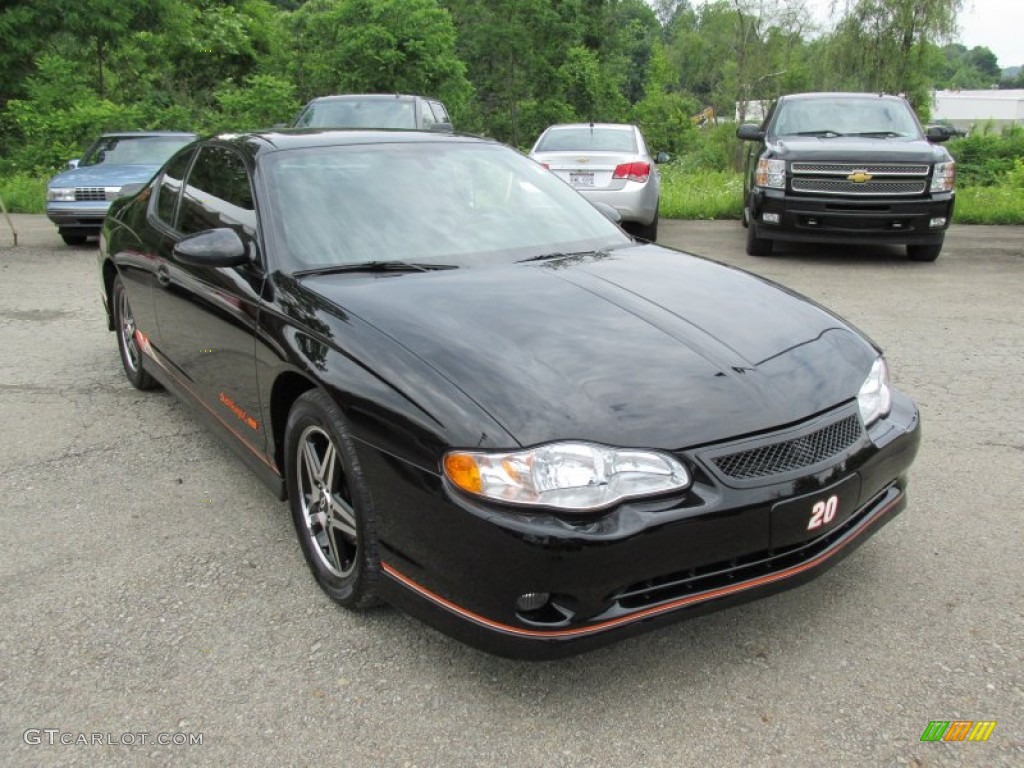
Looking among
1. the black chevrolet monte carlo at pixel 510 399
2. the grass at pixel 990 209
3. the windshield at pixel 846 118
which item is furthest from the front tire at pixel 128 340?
the grass at pixel 990 209

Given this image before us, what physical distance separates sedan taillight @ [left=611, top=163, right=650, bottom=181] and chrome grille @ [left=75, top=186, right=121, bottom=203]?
6395 mm

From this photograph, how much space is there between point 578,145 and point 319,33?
52.8 ft

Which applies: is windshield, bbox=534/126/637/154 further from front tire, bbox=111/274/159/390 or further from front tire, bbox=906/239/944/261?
front tire, bbox=111/274/159/390

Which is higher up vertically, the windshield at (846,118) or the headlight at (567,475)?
the windshield at (846,118)

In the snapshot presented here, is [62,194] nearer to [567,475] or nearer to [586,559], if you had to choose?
[567,475]

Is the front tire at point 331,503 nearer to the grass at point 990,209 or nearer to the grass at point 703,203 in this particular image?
the grass at point 703,203

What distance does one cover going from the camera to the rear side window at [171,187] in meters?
4.48

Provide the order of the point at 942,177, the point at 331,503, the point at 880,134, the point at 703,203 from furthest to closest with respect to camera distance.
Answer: the point at 703,203 → the point at 880,134 → the point at 942,177 → the point at 331,503

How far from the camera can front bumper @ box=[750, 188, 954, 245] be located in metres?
9.34

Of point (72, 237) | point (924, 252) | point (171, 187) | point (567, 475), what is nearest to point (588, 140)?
point (924, 252)

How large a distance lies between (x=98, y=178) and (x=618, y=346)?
35.6ft

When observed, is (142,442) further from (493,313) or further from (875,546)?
(875,546)

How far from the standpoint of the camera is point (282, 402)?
320 cm

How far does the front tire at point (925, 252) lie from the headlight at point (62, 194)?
404 inches
